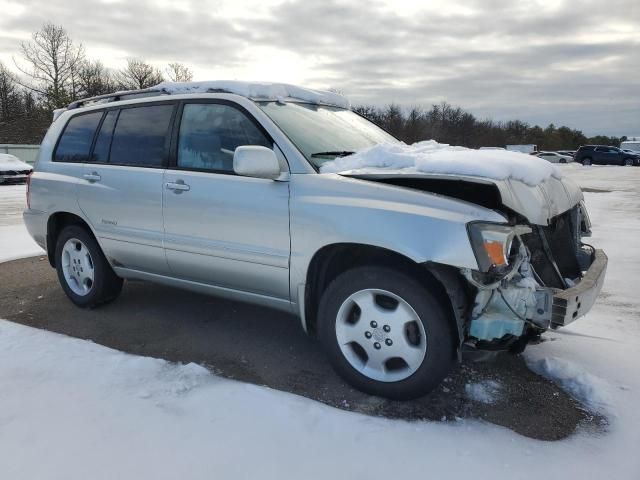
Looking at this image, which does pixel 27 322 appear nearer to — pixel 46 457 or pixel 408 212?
pixel 46 457

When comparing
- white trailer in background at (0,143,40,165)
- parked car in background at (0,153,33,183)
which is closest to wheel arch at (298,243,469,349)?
parked car in background at (0,153,33,183)

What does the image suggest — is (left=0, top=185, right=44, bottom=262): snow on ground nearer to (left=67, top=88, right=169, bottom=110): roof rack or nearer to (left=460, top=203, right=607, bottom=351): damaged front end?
(left=67, top=88, right=169, bottom=110): roof rack

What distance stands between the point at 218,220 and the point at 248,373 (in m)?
1.00

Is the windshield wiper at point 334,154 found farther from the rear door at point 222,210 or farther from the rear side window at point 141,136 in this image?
the rear side window at point 141,136

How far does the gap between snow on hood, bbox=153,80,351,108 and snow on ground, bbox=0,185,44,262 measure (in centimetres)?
408

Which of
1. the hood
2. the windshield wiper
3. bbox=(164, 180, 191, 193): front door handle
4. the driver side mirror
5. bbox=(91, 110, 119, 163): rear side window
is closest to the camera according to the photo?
the hood

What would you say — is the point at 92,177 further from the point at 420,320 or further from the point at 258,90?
the point at 420,320

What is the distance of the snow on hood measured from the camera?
3590 mm

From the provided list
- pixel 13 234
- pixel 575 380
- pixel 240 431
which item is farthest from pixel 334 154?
pixel 13 234

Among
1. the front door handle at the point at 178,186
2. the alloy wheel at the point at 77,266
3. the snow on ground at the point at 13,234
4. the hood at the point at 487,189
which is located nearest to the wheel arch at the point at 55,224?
the alloy wheel at the point at 77,266

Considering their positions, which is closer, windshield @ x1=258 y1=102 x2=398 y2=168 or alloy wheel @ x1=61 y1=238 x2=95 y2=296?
windshield @ x1=258 y1=102 x2=398 y2=168

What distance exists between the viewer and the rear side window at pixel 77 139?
4.39 metres

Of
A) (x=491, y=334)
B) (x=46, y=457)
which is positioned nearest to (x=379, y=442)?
(x=491, y=334)

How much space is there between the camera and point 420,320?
2732mm
